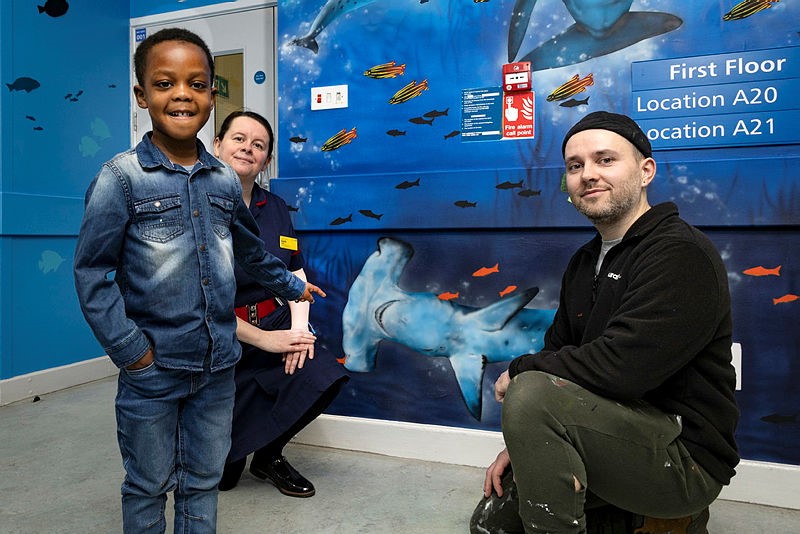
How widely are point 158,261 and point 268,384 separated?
80cm

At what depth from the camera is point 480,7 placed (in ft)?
6.70

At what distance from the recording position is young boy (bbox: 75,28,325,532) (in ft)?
3.58

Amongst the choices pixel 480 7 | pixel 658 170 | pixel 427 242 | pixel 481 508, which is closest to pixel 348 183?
pixel 427 242

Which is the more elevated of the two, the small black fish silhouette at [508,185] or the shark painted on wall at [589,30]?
the shark painted on wall at [589,30]

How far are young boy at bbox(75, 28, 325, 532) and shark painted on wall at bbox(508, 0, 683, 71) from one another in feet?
3.90

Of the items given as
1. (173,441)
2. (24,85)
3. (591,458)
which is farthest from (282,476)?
(24,85)

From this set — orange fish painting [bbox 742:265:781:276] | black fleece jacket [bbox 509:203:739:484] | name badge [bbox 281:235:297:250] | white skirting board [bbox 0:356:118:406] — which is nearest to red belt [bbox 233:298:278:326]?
name badge [bbox 281:235:297:250]

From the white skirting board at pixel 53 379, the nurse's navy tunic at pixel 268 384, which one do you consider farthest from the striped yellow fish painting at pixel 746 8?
the white skirting board at pixel 53 379

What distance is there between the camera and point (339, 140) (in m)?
2.25

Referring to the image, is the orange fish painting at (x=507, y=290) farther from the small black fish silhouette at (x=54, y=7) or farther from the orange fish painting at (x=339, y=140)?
the small black fish silhouette at (x=54, y=7)

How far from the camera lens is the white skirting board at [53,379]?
277 centimetres

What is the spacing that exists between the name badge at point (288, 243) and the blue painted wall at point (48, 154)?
1.64 meters

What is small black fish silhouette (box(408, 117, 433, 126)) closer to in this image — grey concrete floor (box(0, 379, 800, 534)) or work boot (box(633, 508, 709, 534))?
grey concrete floor (box(0, 379, 800, 534))

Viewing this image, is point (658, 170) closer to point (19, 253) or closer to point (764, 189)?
point (764, 189)
